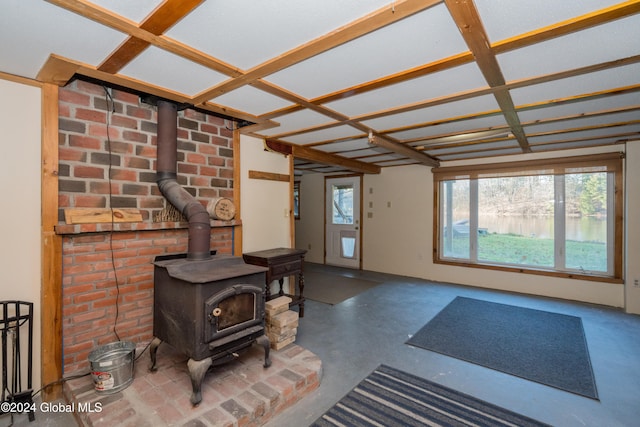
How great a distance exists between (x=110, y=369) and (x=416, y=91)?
2.82 m

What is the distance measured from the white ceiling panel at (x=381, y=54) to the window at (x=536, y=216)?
3709 millimetres

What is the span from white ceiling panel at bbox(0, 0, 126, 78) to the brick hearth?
2063 millimetres

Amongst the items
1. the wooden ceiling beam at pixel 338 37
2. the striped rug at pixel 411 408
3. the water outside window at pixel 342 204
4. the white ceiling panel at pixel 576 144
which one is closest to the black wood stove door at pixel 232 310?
the striped rug at pixel 411 408

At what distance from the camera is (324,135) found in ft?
11.5

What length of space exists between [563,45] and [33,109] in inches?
127

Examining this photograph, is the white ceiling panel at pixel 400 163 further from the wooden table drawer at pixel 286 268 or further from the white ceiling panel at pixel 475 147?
the wooden table drawer at pixel 286 268

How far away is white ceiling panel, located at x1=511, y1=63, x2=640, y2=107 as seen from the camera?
6.25ft

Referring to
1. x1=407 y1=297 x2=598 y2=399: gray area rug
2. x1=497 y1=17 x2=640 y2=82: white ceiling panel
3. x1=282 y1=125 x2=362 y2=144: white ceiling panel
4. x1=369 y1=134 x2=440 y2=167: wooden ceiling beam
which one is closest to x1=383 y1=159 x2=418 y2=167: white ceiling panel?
x1=369 y1=134 x2=440 y2=167: wooden ceiling beam

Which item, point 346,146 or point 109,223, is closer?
point 109,223

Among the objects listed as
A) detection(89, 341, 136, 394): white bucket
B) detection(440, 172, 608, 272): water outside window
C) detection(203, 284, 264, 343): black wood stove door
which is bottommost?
detection(89, 341, 136, 394): white bucket

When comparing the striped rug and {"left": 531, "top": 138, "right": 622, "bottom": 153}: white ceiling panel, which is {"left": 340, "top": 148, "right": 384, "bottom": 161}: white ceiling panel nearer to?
{"left": 531, "top": 138, "right": 622, "bottom": 153}: white ceiling panel

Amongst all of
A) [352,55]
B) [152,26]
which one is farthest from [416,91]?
[152,26]

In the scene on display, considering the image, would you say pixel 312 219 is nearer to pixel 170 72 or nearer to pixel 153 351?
pixel 153 351

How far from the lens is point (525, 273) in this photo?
454 cm
